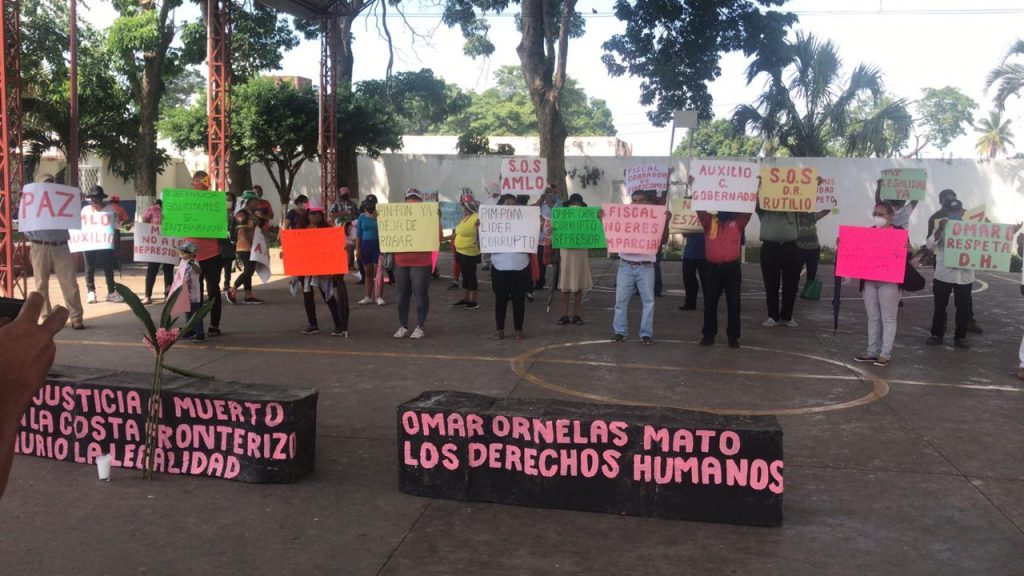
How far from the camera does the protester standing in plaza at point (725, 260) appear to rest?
33.6 feet

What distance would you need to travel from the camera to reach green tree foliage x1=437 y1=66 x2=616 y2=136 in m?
71.0

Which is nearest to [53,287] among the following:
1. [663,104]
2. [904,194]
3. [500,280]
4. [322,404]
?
[500,280]

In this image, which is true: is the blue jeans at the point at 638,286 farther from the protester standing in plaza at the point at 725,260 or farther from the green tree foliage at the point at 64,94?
the green tree foliage at the point at 64,94

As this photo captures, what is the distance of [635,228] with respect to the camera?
34.9ft

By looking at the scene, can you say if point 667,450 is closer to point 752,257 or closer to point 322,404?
point 322,404

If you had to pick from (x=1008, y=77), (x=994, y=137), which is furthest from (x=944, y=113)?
(x=1008, y=77)

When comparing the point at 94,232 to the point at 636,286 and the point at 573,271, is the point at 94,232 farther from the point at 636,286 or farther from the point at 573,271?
the point at 636,286

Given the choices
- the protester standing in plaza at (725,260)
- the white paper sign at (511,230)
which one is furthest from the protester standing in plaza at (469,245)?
the protester standing in plaza at (725,260)

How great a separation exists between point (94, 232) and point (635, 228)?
8257 mm

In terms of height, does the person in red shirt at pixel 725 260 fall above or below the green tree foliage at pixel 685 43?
below

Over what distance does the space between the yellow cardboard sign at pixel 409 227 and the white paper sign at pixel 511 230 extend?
637 millimetres

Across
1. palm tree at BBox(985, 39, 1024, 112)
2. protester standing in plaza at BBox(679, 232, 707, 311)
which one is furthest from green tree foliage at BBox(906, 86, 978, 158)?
protester standing in plaza at BBox(679, 232, 707, 311)

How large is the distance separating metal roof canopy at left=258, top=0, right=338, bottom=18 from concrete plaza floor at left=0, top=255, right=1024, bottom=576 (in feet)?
31.9

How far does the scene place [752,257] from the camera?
2486cm
